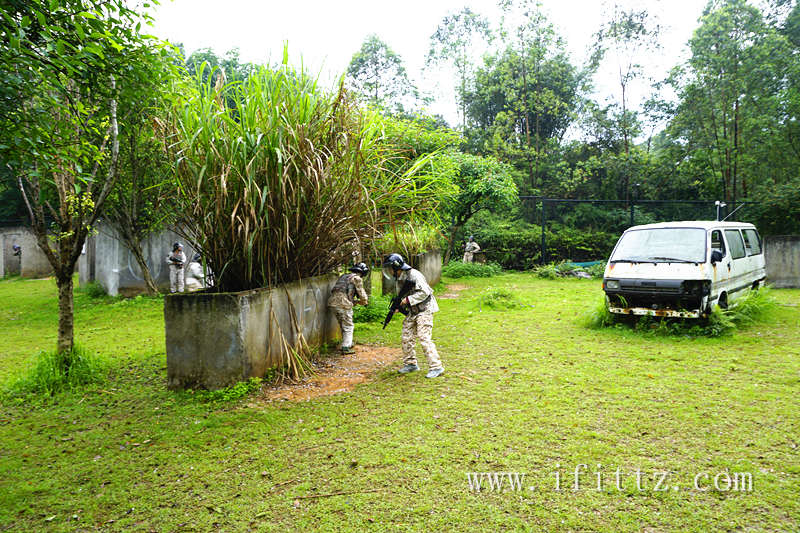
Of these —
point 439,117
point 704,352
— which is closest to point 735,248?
point 704,352

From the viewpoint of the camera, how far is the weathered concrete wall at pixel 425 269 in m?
10.9

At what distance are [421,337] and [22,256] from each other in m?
21.7

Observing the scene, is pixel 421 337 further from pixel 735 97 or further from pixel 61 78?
pixel 735 97

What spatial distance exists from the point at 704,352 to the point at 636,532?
4.60 meters

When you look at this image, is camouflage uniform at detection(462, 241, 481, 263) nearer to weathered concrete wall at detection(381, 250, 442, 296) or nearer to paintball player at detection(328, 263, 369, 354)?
weathered concrete wall at detection(381, 250, 442, 296)

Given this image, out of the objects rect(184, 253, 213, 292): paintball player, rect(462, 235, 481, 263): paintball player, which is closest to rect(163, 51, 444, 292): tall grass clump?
rect(184, 253, 213, 292): paintball player

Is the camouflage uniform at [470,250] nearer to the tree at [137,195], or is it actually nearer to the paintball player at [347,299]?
the tree at [137,195]

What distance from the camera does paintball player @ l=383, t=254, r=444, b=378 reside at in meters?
5.72

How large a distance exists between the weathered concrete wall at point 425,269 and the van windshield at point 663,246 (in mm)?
4541

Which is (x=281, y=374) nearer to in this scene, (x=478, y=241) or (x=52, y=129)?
(x=52, y=129)

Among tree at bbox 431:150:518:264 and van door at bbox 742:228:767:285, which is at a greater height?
tree at bbox 431:150:518:264

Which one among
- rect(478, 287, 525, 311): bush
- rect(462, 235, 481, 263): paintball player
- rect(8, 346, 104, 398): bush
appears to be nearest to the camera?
rect(8, 346, 104, 398): bush

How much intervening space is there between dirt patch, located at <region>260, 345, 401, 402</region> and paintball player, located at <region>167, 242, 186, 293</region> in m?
6.57

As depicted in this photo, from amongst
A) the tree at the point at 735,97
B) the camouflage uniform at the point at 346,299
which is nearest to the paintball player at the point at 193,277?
the camouflage uniform at the point at 346,299
